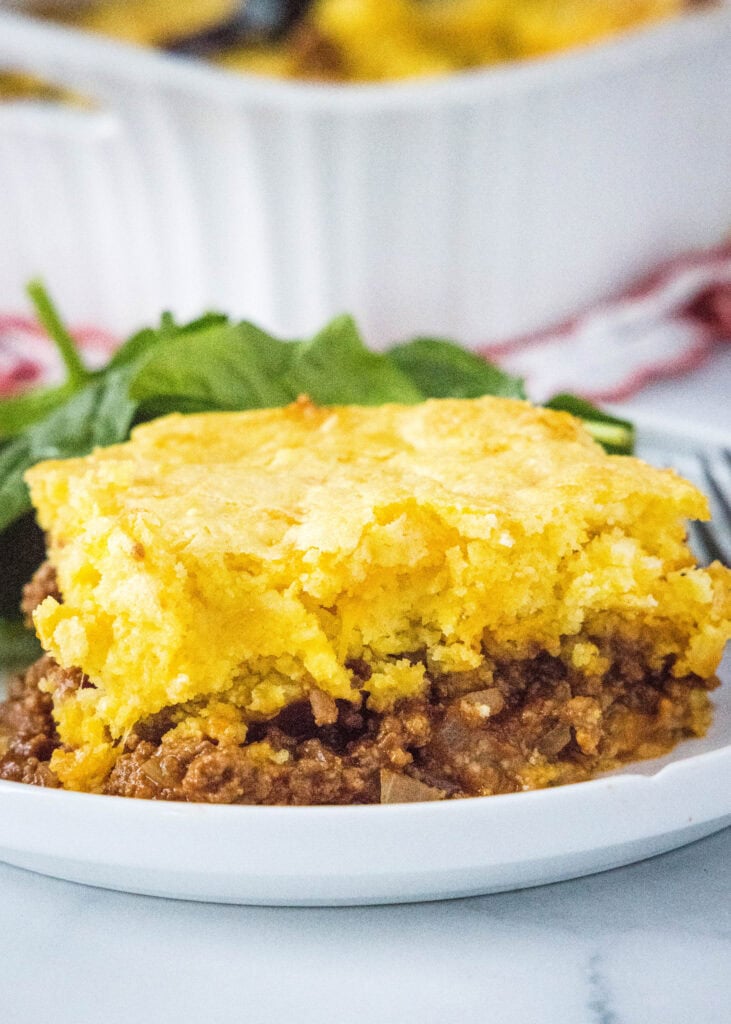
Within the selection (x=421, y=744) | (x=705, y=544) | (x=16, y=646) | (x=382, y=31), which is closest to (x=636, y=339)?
(x=382, y=31)

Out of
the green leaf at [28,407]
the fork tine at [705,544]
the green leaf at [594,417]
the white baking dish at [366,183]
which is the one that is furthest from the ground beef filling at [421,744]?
the white baking dish at [366,183]

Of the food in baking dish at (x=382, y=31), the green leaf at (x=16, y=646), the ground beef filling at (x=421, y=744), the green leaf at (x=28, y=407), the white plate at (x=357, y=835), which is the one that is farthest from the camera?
the food in baking dish at (x=382, y=31)

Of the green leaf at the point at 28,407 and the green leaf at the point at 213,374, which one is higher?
the green leaf at the point at 213,374

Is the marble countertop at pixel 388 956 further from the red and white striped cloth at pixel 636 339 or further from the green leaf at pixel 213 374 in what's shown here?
the red and white striped cloth at pixel 636 339

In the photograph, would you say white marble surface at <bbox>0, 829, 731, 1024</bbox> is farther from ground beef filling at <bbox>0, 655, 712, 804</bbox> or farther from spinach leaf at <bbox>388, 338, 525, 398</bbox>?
spinach leaf at <bbox>388, 338, 525, 398</bbox>

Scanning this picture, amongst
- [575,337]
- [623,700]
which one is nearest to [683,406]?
[575,337]

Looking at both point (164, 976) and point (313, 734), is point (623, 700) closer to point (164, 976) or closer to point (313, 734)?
point (313, 734)

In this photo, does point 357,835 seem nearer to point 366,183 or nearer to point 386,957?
point 386,957
